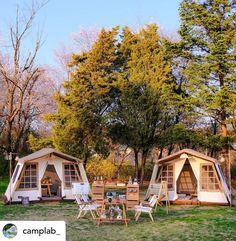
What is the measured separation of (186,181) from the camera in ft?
50.3

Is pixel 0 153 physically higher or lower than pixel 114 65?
lower

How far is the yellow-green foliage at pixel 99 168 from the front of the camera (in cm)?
2134

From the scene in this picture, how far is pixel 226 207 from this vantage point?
13.0 m

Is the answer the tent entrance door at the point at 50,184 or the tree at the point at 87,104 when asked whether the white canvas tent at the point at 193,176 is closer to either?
the tent entrance door at the point at 50,184

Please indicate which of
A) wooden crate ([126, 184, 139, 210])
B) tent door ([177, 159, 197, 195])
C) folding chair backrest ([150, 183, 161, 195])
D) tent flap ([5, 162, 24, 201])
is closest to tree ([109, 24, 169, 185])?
tent door ([177, 159, 197, 195])

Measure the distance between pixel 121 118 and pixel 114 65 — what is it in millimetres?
2893

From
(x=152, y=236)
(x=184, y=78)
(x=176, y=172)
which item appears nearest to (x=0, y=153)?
(x=184, y=78)

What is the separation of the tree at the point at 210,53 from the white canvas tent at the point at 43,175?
6.53m

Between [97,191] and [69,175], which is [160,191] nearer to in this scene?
[97,191]

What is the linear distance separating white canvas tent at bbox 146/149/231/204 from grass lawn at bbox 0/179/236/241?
800mm

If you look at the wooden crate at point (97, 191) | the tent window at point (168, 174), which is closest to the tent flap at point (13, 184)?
the wooden crate at point (97, 191)

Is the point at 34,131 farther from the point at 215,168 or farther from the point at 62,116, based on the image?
the point at 215,168

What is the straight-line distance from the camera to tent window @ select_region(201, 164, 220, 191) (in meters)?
13.9

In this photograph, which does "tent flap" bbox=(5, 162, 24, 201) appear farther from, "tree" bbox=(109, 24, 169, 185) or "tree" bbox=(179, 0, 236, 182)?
"tree" bbox=(179, 0, 236, 182)
